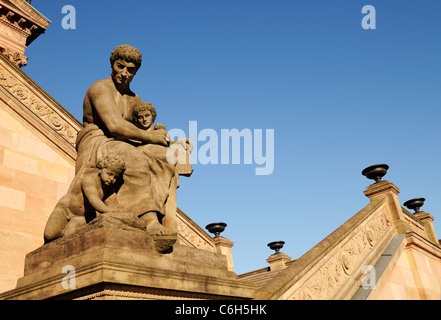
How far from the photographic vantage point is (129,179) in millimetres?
4473

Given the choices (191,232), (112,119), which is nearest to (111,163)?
(112,119)

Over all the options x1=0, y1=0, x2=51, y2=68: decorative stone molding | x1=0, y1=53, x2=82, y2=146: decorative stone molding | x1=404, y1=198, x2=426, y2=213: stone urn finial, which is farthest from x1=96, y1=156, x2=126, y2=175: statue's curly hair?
x1=0, y1=0, x2=51, y2=68: decorative stone molding

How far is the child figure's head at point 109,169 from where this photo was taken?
423 cm

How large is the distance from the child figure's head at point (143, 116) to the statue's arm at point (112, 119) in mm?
152

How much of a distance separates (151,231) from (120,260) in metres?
0.60

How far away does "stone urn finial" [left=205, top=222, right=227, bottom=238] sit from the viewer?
14938mm

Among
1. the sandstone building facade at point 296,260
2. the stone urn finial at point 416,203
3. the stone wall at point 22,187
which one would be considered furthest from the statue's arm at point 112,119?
the stone urn finial at point 416,203

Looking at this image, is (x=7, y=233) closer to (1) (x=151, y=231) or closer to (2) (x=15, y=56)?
(1) (x=151, y=231)

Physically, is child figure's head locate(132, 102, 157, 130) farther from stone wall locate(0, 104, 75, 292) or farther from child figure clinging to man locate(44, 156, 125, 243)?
stone wall locate(0, 104, 75, 292)

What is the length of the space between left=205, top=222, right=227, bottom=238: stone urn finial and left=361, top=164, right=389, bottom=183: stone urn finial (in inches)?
224

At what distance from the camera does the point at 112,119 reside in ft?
15.6

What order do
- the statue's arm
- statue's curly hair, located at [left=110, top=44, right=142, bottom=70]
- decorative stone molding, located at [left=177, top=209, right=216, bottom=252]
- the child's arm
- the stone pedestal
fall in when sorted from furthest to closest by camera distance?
decorative stone molding, located at [left=177, top=209, right=216, bottom=252] → statue's curly hair, located at [left=110, top=44, right=142, bottom=70] → the statue's arm → the child's arm → the stone pedestal

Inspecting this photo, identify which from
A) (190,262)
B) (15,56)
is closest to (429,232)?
(190,262)

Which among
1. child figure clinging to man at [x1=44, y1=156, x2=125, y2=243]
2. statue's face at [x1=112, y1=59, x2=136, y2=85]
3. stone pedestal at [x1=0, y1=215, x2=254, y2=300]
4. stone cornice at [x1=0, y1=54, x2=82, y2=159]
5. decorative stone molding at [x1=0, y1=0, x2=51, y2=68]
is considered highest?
decorative stone molding at [x1=0, y1=0, x2=51, y2=68]
